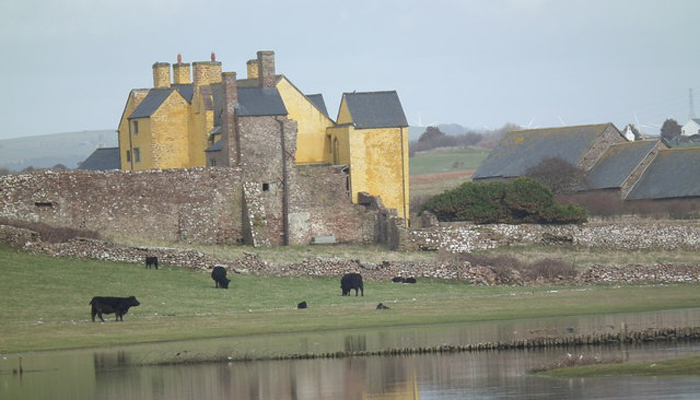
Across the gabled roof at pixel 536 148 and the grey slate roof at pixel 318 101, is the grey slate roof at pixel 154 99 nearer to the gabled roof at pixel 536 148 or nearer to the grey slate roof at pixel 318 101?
the grey slate roof at pixel 318 101

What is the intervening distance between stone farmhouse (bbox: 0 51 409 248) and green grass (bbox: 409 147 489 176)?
60.3 m

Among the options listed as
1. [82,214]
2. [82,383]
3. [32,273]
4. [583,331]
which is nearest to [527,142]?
[82,214]

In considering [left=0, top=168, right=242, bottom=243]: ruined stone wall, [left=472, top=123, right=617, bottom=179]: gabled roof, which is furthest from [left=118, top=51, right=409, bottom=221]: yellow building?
[left=472, top=123, right=617, bottom=179]: gabled roof

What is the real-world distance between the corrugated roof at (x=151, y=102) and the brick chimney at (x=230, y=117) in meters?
6.07

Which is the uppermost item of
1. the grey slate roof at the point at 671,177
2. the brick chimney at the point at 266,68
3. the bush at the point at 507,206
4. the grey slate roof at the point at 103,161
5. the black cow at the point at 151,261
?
the brick chimney at the point at 266,68

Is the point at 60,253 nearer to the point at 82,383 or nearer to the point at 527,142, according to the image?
the point at 82,383

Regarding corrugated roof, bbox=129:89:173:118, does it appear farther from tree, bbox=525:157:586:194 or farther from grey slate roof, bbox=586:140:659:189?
grey slate roof, bbox=586:140:659:189

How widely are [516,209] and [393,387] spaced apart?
106 feet

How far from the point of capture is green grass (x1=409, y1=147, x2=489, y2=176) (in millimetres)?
123000

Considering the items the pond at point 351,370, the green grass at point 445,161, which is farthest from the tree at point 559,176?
the green grass at point 445,161

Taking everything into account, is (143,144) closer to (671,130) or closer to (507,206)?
(507,206)

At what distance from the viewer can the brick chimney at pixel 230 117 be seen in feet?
178

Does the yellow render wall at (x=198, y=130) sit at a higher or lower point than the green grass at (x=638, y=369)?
higher

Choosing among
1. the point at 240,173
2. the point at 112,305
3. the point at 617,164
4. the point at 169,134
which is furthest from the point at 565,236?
the point at 112,305
